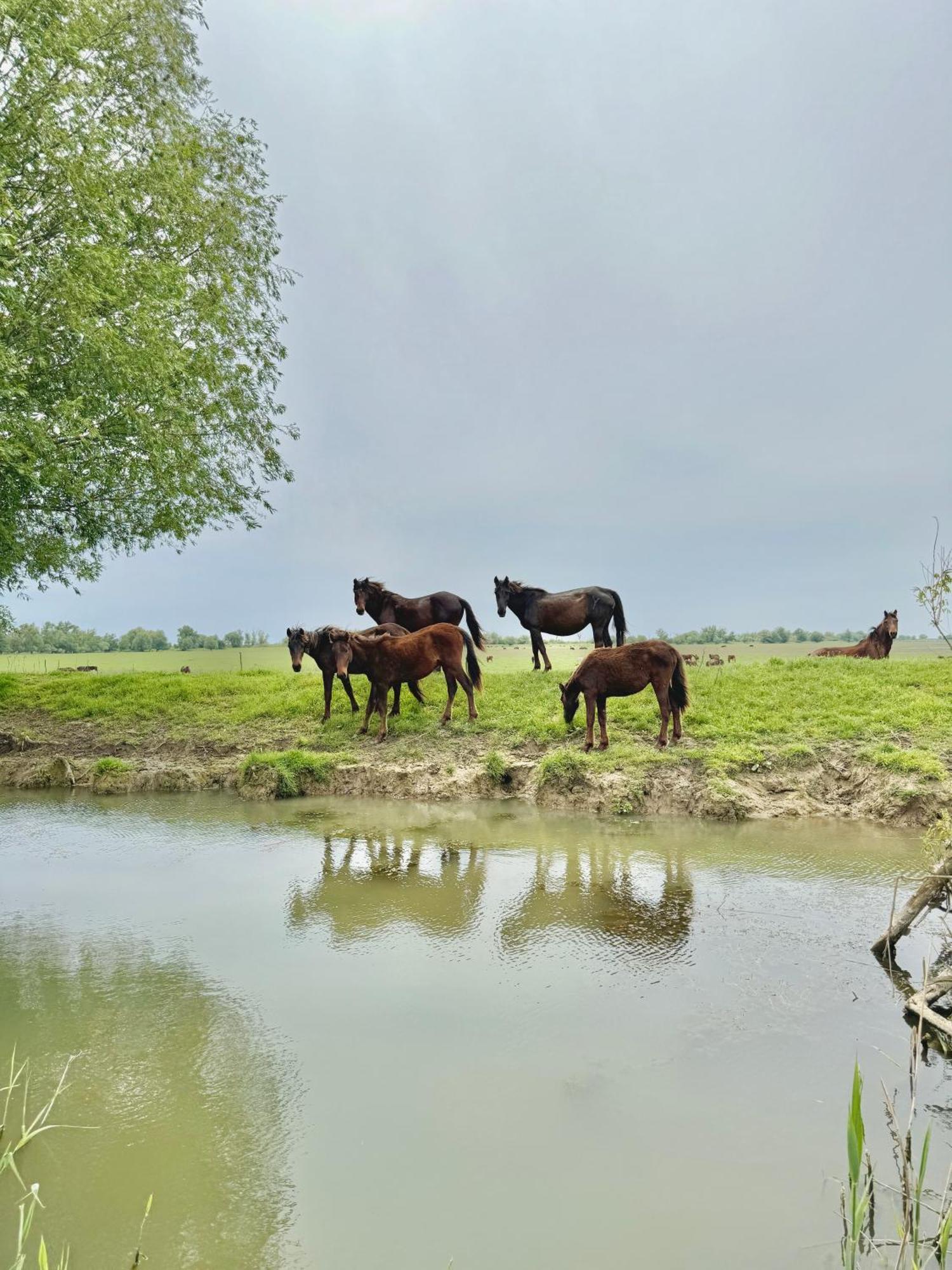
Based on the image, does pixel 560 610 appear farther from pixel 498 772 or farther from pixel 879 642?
pixel 879 642

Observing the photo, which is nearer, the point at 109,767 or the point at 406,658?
the point at 109,767

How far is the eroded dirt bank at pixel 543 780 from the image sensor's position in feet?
30.6

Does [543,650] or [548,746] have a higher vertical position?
[543,650]

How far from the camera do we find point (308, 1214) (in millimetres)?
2916

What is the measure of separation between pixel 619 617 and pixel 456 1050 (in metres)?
11.1

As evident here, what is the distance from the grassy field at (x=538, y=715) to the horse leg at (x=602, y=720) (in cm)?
16

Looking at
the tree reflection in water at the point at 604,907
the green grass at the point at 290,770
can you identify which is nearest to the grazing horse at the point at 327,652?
the green grass at the point at 290,770

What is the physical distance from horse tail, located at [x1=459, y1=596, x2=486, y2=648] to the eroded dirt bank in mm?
3323

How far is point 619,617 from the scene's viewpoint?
47.6 feet

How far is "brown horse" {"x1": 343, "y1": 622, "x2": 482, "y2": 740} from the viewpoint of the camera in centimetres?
1223

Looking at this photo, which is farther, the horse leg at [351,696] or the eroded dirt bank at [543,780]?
the horse leg at [351,696]

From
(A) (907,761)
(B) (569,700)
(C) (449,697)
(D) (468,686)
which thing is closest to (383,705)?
(C) (449,697)

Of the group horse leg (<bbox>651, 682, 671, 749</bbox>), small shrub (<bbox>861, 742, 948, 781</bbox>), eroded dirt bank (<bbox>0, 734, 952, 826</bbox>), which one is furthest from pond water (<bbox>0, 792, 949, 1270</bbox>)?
horse leg (<bbox>651, 682, 671, 749</bbox>)

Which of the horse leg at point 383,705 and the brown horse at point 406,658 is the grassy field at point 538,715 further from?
the brown horse at point 406,658
